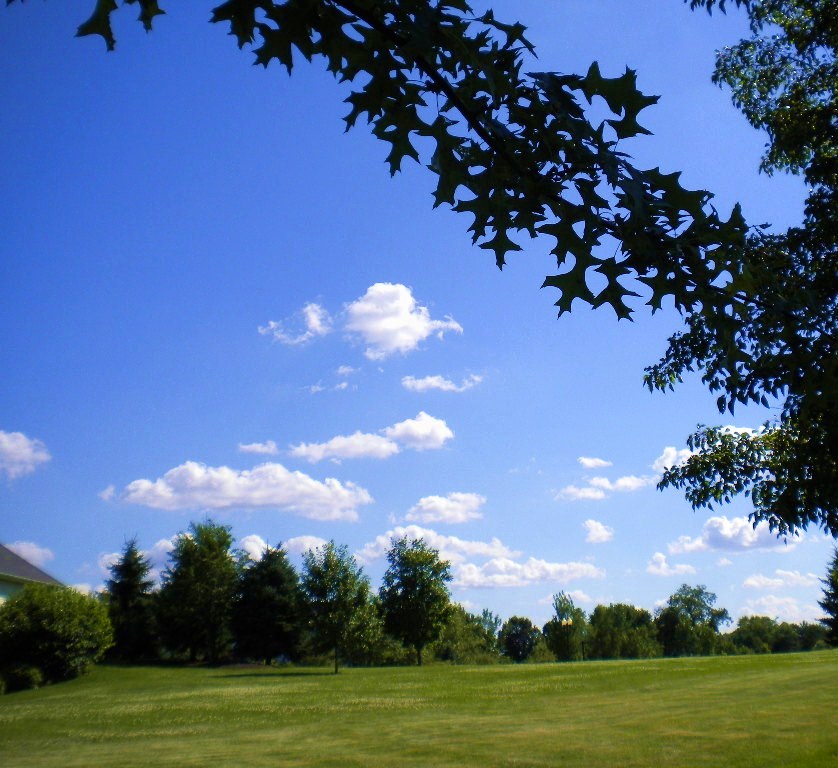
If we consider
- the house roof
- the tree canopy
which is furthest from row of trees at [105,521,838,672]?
the tree canopy

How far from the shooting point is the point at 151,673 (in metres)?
42.3

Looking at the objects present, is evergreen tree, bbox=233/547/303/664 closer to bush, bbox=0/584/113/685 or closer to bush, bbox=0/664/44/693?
bush, bbox=0/584/113/685

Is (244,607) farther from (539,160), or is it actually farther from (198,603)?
(539,160)

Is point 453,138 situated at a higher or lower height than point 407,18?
lower

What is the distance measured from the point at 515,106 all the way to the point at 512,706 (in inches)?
826

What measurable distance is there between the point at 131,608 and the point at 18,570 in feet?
61.8

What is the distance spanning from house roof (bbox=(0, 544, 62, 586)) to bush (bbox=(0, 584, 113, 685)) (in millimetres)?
2990

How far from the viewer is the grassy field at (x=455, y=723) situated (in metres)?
11.5

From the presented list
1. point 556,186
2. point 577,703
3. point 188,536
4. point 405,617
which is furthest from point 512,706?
point 188,536

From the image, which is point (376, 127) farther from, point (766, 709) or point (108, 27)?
point (766, 709)

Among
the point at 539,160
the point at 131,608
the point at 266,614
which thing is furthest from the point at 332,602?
the point at 539,160

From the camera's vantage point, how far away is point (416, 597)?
5497 cm

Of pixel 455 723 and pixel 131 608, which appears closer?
pixel 455 723

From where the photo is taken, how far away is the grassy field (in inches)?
453
